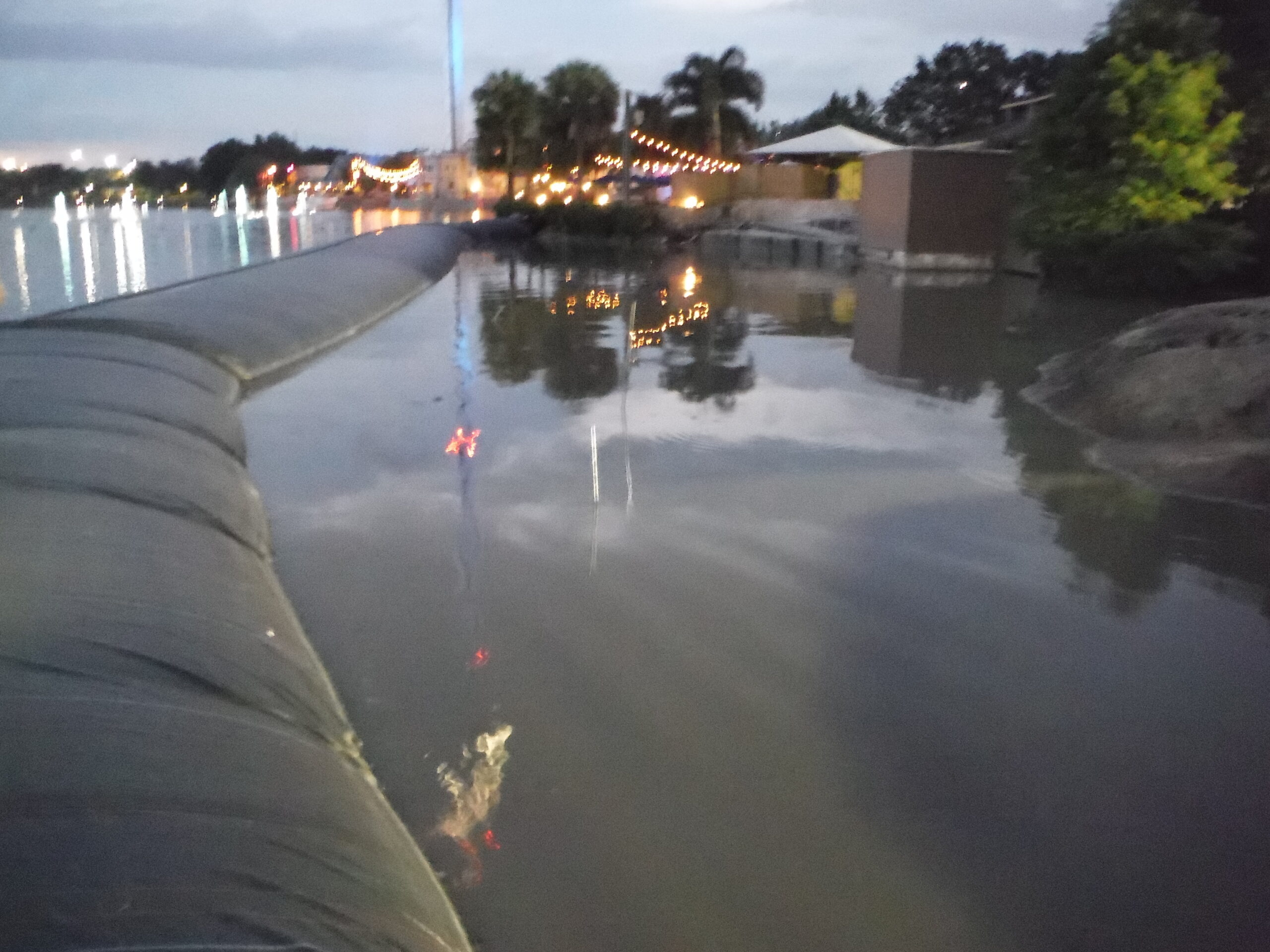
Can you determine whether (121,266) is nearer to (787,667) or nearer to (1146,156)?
(1146,156)

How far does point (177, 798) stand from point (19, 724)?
44 centimetres

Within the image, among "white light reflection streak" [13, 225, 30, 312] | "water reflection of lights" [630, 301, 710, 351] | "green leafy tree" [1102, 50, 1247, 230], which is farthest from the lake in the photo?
"white light reflection streak" [13, 225, 30, 312]

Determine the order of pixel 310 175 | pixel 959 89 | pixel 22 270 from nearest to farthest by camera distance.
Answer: pixel 22 270, pixel 959 89, pixel 310 175

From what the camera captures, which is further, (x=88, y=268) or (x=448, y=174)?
(x=448, y=174)

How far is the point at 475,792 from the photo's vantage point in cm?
372

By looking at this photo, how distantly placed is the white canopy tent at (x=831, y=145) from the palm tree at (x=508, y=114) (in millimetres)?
23352

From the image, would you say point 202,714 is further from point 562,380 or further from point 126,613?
point 562,380

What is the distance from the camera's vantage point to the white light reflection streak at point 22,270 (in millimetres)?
19578

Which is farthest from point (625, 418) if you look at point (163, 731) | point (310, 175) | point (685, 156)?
point (310, 175)

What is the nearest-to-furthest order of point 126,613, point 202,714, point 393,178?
point 202,714, point 126,613, point 393,178

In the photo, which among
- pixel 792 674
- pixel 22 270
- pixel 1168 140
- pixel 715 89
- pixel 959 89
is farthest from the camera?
pixel 959 89

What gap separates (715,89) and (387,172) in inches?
2959

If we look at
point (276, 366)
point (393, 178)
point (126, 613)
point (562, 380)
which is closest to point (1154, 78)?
point (562, 380)

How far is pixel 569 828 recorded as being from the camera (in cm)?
353
